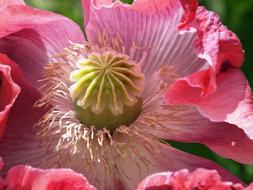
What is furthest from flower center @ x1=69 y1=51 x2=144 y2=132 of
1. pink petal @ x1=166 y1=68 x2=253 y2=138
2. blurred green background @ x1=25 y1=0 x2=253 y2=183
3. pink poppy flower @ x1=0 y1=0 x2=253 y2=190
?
blurred green background @ x1=25 y1=0 x2=253 y2=183

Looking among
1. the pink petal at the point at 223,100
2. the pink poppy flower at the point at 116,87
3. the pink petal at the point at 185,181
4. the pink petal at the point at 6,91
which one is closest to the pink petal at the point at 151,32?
the pink poppy flower at the point at 116,87

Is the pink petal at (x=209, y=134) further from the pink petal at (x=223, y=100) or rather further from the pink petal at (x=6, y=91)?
the pink petal at (x=6, y=91)

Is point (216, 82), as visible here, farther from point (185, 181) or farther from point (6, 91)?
point (6, 91)

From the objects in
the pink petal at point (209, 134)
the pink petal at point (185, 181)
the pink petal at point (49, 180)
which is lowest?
the pink petal at point (209, 134)

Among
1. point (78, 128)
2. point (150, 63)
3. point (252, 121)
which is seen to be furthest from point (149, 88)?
point (252, 121)

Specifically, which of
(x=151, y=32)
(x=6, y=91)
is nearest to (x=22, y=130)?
(x=6, y=91)

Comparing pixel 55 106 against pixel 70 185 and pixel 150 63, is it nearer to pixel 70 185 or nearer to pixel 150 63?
pixel 150 63

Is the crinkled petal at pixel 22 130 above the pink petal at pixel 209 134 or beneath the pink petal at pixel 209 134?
beneath
